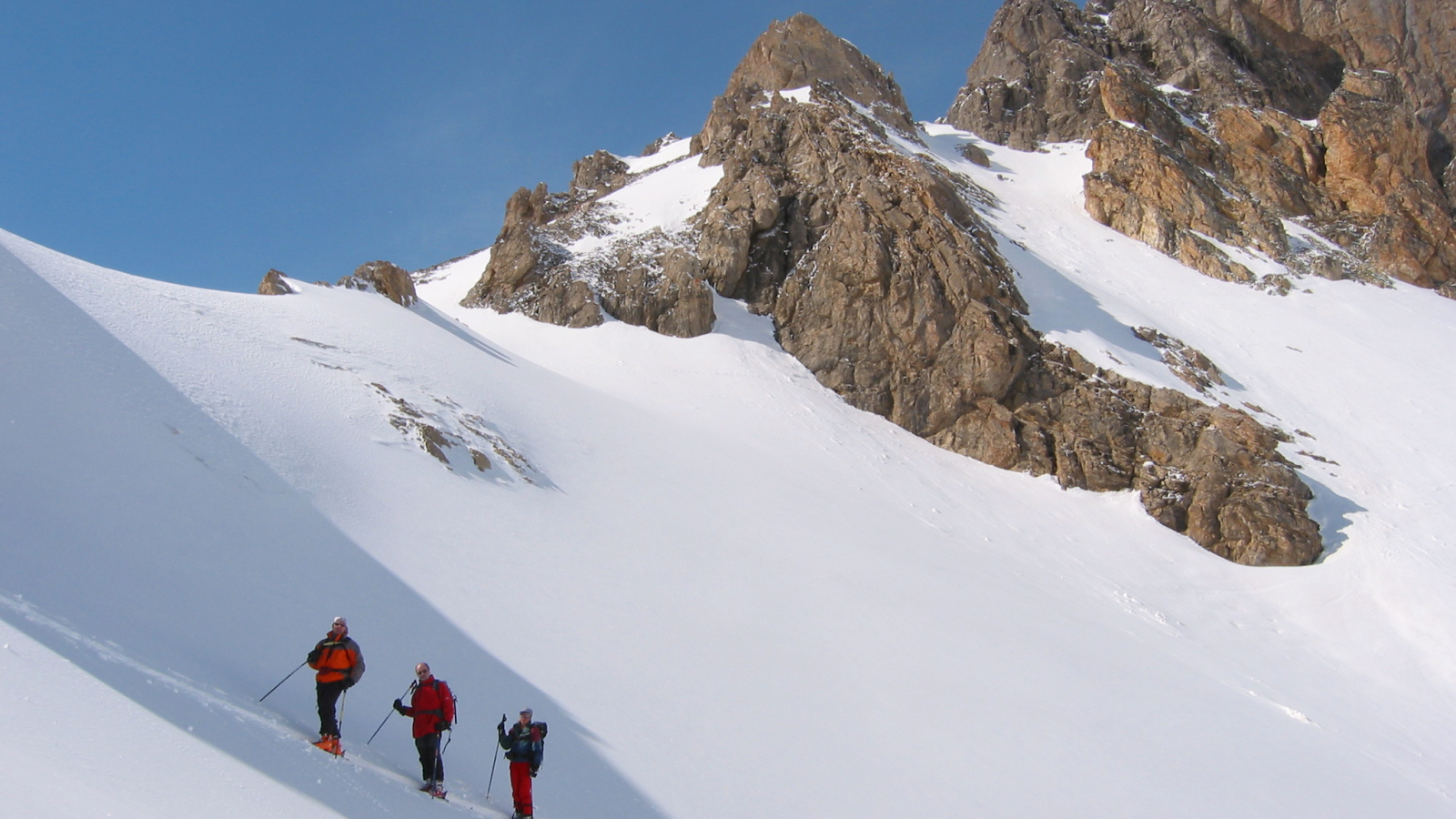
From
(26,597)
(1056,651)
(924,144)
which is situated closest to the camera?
(26,597)

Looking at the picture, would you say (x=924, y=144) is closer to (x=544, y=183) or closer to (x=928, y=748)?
(x=544, y=183)

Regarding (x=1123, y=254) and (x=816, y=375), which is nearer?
(x=816, y=375)

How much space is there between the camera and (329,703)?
6602 mm

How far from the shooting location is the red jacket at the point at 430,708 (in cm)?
671

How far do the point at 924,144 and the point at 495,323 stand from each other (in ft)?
97.3

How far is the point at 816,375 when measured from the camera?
30.0 metres

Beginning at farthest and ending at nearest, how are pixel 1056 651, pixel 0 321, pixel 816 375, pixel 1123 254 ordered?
pixel 1123 254, pixel 816 375, pixel 1056 651, pixel 0 321

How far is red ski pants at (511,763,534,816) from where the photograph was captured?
22.4 ft

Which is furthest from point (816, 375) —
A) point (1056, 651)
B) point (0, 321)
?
point (0, 321)

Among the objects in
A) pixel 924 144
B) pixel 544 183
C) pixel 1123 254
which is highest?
pixel 924 144

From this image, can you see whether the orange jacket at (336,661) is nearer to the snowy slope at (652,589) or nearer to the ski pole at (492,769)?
the snowy slope at (652,589)

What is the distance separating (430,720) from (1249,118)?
5772 centimetres

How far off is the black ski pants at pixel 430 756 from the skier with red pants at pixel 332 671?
1.94 feet

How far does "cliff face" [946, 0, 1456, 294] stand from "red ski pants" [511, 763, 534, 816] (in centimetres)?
4178
